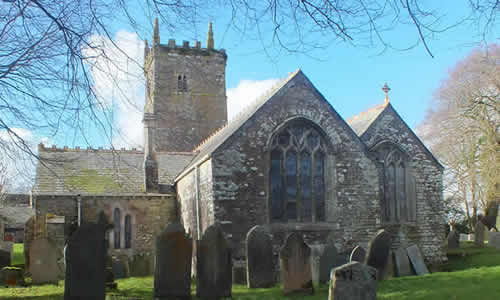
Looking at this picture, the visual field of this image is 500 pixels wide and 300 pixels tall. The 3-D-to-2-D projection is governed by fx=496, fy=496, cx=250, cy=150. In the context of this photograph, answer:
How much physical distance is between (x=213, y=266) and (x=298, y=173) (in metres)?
6.48

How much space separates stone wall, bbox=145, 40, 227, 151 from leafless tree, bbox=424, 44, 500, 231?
13172 mm

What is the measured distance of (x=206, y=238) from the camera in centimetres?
943

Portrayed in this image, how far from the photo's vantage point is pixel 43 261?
12188 mm

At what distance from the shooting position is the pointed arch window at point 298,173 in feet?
48.8

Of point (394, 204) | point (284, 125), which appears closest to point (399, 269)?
point (394, 204)

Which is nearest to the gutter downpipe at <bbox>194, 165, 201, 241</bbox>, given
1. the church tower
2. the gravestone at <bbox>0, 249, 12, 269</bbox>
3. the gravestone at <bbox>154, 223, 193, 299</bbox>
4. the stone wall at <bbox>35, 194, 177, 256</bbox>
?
the stone wall at <bbox>35, 194, 177, 256</bbox>

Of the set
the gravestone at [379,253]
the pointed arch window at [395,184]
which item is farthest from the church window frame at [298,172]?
the gravestone at [379,253]

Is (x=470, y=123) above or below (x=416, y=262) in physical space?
above

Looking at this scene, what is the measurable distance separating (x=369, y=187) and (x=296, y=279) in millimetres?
7091

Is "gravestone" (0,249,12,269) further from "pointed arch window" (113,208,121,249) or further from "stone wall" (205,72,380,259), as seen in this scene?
"stone wall" (205,72,380,259)

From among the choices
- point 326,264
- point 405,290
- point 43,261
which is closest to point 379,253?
point 326,264

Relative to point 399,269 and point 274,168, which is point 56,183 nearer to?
point 274,168

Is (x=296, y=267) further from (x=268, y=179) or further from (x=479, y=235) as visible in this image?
(x=479, y=235)

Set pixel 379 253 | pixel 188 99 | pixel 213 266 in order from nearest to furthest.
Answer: pixel 213 266
pixel 379 253
pixel 188 99
